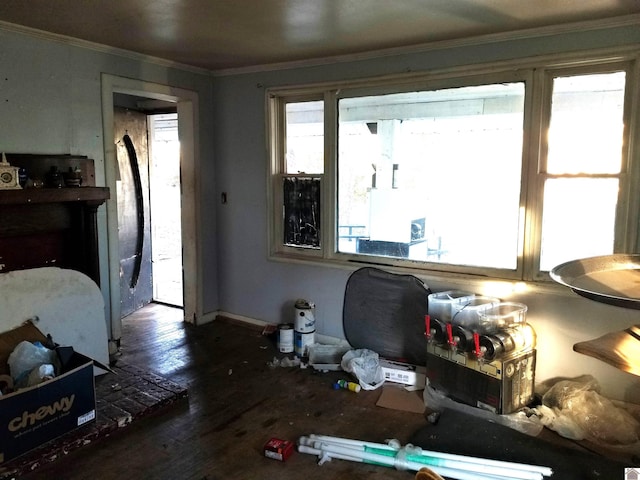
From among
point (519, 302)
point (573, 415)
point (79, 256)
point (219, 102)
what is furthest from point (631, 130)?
point (79, 256)

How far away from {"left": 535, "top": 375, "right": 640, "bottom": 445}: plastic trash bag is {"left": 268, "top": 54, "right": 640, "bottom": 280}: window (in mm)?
743

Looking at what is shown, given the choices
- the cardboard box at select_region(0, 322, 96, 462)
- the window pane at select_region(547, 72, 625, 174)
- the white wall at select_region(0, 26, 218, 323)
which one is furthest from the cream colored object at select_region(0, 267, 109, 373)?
the window pane at select_region(547, 72, 625, 174)

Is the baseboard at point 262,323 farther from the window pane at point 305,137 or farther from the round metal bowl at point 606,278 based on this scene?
the round metal bowl at point 606,278

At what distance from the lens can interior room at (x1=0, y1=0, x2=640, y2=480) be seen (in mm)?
2662

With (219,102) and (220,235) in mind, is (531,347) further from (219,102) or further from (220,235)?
(219,102)

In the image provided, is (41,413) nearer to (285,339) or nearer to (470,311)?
(285,339)

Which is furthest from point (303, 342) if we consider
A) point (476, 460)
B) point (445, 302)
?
point (476, 460)

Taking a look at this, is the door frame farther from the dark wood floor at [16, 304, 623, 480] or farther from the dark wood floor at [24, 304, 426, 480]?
the dark wood floor at [16, 304, 623, 480]

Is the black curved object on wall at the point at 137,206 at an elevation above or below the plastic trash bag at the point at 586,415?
above

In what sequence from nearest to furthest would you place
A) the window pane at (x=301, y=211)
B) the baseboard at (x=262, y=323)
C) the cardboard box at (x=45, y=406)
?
the cardboard box at (x=45, y=406), the baseboard at (x=262, y=323), the window pane at (x=301, y=211)

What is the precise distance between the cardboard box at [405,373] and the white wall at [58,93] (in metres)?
2.14

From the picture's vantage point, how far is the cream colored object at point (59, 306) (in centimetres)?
296

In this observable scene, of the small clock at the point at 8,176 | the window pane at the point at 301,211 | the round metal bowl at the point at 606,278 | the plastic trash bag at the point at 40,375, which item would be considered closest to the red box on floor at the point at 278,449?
the plastic trash bag at the point at 40,375

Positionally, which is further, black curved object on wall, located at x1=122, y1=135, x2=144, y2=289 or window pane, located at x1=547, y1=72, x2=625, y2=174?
black curved object on wall, located at x1=122, y1=135, x2=144, y2=289
